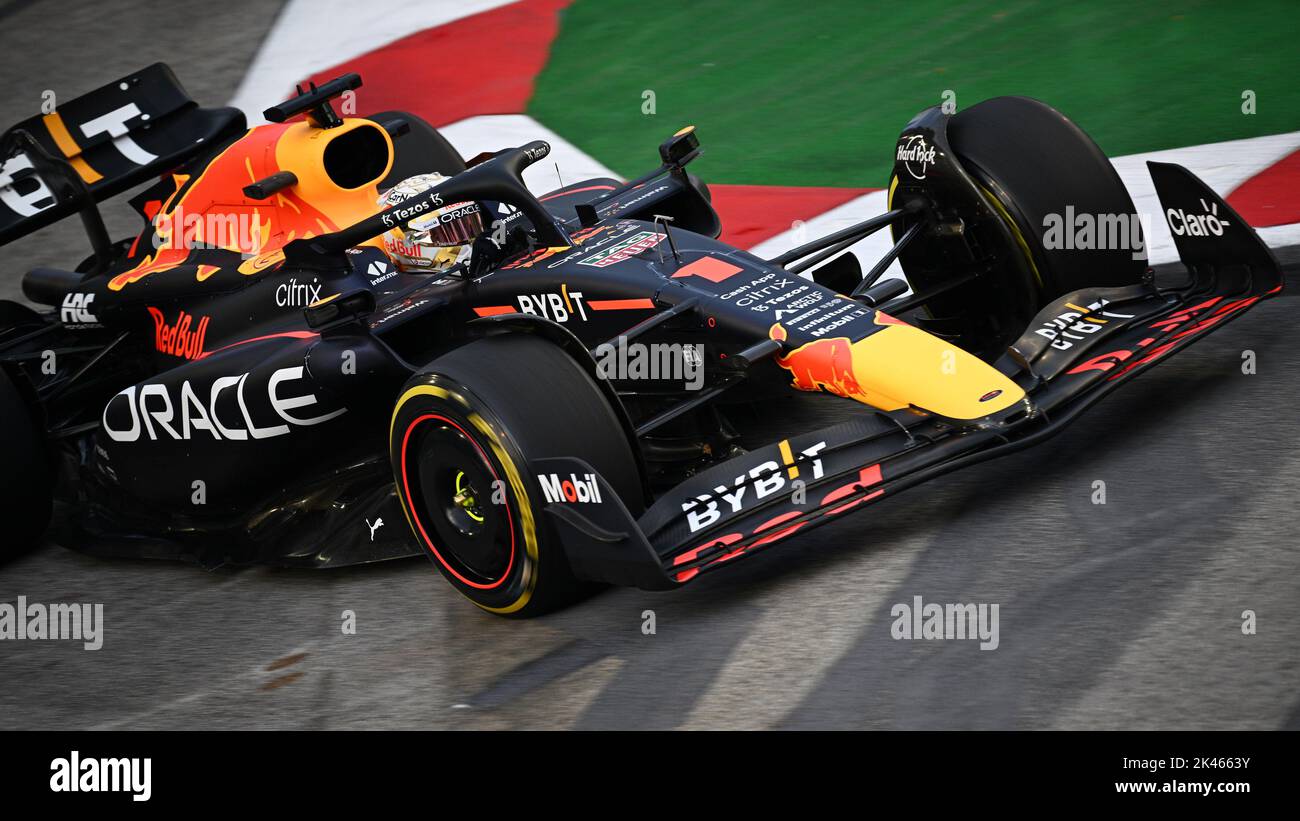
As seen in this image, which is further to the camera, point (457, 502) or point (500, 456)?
point (457, 502)

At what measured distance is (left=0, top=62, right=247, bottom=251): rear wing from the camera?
6.90 meters

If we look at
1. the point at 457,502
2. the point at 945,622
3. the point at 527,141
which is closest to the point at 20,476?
the point at 457,502

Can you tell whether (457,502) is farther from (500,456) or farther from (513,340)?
(513,340)

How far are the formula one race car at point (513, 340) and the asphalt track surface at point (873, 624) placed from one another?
0.73ft

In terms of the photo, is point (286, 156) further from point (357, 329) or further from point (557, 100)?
point (557, 100)

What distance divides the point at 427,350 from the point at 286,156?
4.15ft

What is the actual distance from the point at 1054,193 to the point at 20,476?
4137mm

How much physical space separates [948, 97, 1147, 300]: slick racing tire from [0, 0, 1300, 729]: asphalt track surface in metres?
0.48

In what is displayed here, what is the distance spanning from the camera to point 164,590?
557cm

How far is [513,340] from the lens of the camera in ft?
15.4

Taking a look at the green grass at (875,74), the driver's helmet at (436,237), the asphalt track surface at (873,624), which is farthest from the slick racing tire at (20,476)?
the green grass at (875,74)
